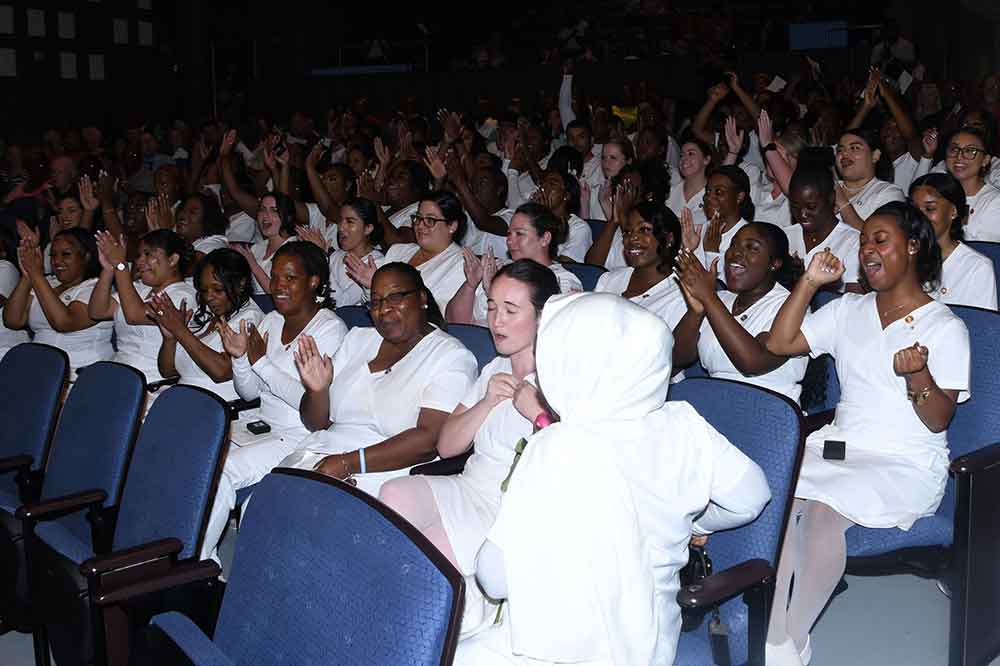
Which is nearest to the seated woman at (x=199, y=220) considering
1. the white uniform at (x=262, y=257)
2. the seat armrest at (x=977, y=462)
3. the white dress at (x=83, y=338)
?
the white uniform at (x=262, y=257)

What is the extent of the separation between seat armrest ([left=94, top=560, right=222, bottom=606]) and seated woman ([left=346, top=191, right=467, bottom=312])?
2.36 meters

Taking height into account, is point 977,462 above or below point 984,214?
below

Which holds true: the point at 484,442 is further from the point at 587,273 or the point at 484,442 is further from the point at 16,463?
the point at 587,273

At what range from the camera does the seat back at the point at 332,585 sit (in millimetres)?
1587

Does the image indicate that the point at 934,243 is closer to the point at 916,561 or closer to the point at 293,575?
the point at 916,561

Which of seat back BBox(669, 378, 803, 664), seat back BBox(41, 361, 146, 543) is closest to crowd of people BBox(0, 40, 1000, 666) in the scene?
seat back BBox(669, 378, 803, 664)

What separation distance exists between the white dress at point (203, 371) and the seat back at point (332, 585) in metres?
2.04

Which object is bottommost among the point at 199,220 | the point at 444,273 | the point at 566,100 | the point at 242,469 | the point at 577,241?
the point at 242,469

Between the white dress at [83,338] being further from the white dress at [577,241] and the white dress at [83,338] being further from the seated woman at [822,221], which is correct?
the seated woman at [822,221]

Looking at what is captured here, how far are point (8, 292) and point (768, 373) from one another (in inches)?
144

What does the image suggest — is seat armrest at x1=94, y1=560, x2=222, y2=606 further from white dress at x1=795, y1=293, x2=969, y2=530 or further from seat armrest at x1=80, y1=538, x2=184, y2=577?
white dress at x1=795, y1=293, x2=969, y2=530

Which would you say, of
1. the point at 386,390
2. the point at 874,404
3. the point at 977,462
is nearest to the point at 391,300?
the point at 386,390

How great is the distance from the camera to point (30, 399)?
11.0 feet

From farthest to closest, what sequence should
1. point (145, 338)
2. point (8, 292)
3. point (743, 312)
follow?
point (8, 292) → point (145, 338) → point (743, 312)
